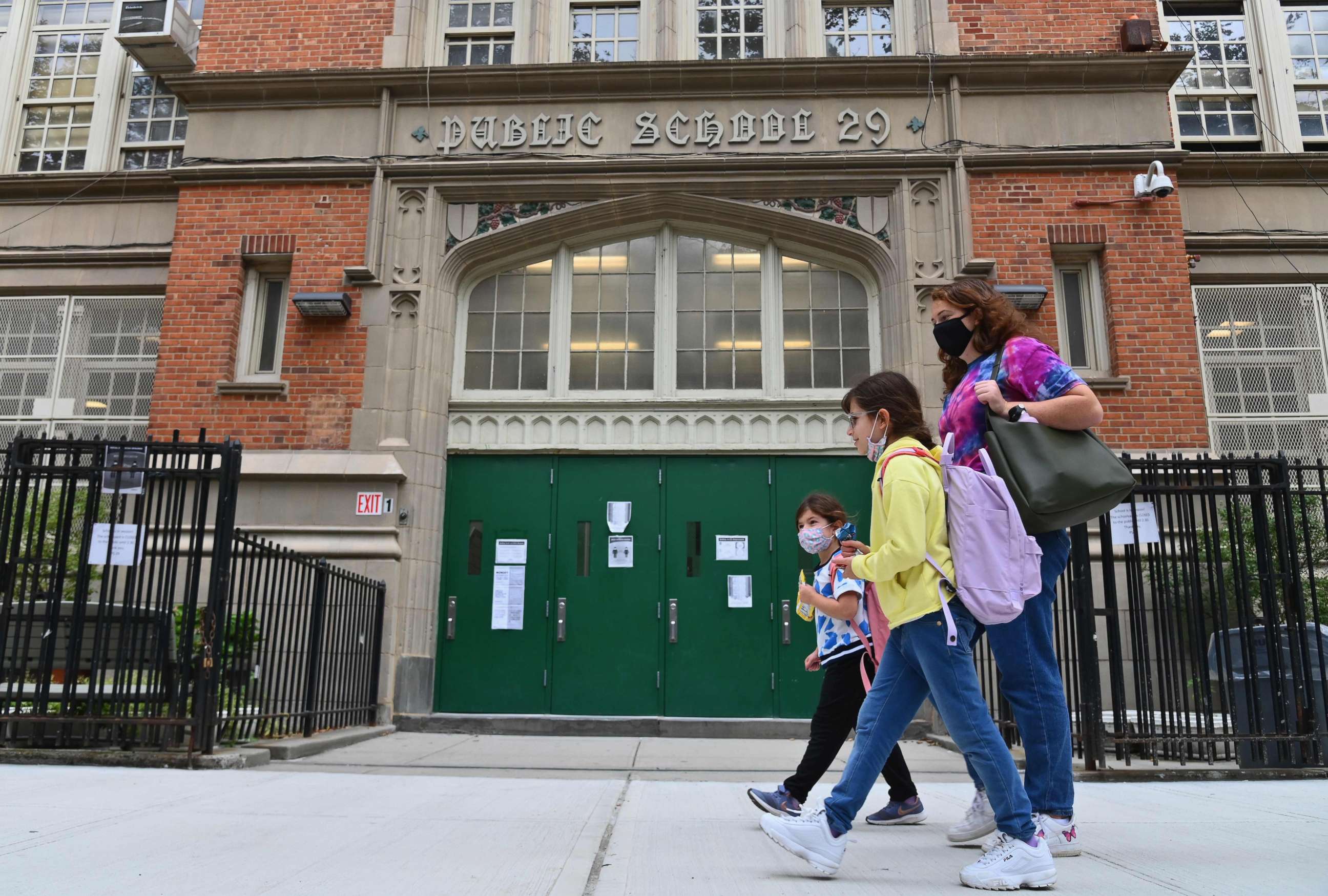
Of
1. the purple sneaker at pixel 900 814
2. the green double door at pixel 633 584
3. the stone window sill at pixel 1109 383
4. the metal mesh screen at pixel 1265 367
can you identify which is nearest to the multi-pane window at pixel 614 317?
the green double door at pixel 633 584

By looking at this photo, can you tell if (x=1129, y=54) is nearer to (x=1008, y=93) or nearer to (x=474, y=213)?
(x=1008, y=93)

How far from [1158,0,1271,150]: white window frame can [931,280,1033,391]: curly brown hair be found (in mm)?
10465

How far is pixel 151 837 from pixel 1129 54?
11771 millimetres

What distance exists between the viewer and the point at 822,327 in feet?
37.3

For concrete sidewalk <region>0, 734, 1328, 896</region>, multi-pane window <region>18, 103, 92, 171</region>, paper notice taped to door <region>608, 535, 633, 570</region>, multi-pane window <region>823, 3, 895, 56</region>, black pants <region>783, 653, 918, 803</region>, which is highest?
multi-pane window <region>823, 3, 895, 56</region>

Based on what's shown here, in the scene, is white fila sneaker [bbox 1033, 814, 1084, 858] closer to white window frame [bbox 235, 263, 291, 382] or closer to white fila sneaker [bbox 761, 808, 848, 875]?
white fila sneaker [bbox 761, 808, 848, 875]

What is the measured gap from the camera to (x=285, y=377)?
10.8m

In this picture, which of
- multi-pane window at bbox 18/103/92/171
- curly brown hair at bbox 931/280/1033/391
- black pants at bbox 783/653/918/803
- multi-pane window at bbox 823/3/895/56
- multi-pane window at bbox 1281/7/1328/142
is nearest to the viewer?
curly brown hair at bbox 931/280/1033/391

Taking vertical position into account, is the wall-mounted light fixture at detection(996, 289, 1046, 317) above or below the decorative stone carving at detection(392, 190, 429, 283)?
below

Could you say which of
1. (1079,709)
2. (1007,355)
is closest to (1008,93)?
(1079,709)

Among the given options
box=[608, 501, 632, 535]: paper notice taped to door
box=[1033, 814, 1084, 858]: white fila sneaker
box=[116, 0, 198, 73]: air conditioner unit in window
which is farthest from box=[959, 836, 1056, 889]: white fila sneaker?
box=[116, 0, 198, 73]: air conditioner unit in window

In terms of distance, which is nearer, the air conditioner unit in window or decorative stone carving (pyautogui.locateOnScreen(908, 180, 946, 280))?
decorative stone carving (pyautogui.locateOnScreen(908, 180, 946, 280))

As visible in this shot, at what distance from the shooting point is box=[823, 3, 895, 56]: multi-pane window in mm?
11867

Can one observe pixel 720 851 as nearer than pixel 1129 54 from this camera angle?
Yes
